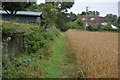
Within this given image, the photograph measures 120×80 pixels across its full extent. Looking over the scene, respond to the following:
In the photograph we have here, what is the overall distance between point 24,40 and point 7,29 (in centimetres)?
191

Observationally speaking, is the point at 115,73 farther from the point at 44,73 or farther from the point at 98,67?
the point at 44,73

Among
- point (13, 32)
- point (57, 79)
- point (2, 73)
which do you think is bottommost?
point (57, 79)

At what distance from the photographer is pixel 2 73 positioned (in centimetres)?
375

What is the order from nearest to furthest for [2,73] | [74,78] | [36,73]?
[2,73] → [74,78] → [36,73]

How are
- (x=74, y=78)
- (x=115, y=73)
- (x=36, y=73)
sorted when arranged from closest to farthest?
(x=115, y=73)
(x=74, y=78)
(x=36, y=73)

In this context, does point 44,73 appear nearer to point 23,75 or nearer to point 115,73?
point 23,75

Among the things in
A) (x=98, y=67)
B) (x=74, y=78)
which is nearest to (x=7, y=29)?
(x=74, y=78)

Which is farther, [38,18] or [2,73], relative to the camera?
[38,18]

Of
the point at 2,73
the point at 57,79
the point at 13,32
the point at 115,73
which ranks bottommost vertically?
the point at 57,79

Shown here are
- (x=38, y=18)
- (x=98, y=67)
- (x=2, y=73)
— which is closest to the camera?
(x=98, y=67)

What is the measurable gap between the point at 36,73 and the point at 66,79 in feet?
2.34

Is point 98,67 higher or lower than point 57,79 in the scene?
higher

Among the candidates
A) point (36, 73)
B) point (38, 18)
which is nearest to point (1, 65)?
point (36, 73)

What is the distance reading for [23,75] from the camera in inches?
155
